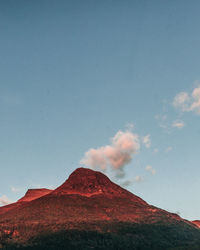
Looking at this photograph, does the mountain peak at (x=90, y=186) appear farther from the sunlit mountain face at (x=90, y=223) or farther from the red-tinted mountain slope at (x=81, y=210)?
the sunlit mountain face at (x=90, y=223)

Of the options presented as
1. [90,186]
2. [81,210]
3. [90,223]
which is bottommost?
[90,223]

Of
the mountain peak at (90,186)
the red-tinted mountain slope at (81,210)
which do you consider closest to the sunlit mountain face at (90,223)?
the red-tinted mountain slope at (81,210)

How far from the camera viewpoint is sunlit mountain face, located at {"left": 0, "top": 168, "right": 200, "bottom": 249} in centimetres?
8894

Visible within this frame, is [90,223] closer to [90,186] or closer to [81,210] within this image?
[81,210]

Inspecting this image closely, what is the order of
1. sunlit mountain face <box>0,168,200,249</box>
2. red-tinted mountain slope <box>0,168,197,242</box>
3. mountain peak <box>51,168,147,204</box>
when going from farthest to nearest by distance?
mountain peak <box>51,168,147,204</box>
red-tinted mountain slope <box>0,168,197,242</box>
sunlit mountain face <box>0,168,200,249</box>

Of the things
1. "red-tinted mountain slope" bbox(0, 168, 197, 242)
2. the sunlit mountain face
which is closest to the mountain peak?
"red-tinted mountain slope" bbox(0, 168, 197, 242)

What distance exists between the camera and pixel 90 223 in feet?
336

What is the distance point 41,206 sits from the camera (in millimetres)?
120750

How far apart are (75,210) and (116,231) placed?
23649mm

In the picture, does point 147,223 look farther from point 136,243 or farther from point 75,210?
point 75,210

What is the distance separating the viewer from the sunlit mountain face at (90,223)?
8894 cm

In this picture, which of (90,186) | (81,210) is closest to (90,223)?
(81,210)

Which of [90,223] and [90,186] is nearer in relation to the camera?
[90,223]

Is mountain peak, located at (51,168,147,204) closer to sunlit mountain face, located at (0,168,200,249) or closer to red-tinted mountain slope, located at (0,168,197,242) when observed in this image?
red-tinted mountain slope, located at (0,168,197,242)
